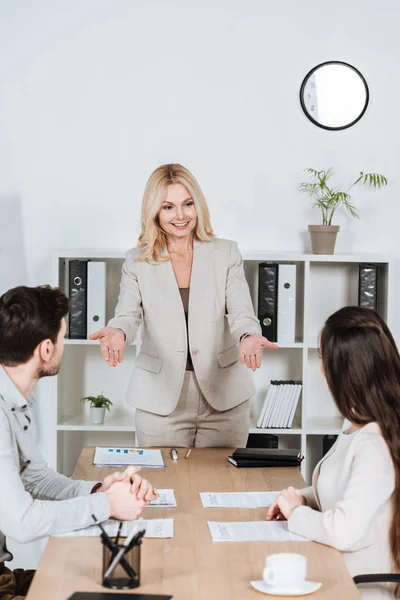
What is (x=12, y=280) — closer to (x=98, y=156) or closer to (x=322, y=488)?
(x=98, y=156)

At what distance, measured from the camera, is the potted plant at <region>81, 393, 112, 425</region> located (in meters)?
4.01

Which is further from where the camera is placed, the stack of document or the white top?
the stack of document

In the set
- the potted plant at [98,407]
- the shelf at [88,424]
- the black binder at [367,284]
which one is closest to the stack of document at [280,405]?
the black binder at [367,284]

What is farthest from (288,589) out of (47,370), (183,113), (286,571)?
(183,113)

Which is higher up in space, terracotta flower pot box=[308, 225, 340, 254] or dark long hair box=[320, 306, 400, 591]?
terracotta flower pot box=[308, 225, 340, 254]

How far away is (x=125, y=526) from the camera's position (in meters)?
1.96

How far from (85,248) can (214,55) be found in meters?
1.14

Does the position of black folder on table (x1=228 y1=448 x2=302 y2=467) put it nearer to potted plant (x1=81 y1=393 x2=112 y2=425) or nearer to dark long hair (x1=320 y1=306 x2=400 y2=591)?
dark long hair (x1=320 y1=306 x2=400 y2=591)

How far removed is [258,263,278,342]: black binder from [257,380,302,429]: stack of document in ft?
0.80

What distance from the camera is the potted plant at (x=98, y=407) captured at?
401 centimetres

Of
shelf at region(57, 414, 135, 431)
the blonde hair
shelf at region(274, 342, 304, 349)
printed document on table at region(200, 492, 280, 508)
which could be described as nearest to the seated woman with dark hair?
printed document on table at region(200, 492, 280, 508)

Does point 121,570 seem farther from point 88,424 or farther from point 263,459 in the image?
point 88,424

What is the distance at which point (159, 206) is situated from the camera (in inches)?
117

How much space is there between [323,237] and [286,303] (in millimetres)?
359
